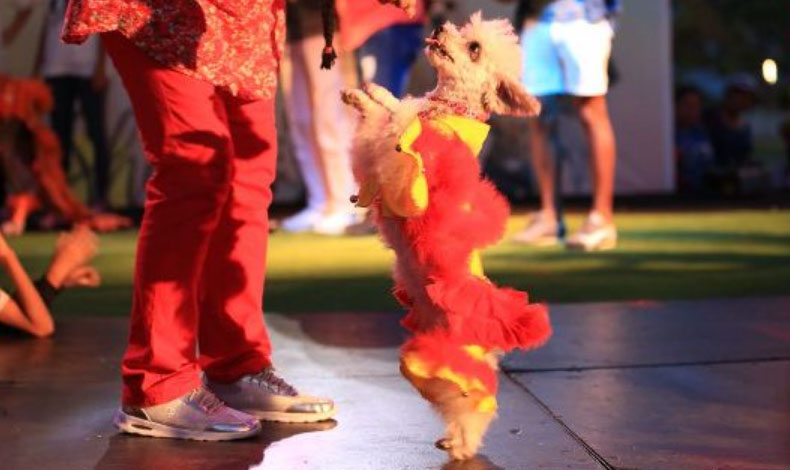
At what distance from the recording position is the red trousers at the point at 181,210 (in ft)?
11.4

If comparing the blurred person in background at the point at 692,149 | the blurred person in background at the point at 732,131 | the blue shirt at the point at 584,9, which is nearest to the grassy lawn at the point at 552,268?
the blue shirt at the point at 584,9

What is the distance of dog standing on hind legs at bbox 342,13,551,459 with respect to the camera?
316 cm

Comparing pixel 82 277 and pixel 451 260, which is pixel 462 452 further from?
pixel 82 277

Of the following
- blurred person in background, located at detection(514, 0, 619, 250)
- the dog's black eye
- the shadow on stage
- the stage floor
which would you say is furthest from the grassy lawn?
the dog's black eye

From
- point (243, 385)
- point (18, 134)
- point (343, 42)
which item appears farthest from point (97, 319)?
point (18, 134)

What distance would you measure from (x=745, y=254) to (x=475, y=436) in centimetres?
440

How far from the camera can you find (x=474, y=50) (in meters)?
3.32

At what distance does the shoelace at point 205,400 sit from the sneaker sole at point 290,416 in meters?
0.16

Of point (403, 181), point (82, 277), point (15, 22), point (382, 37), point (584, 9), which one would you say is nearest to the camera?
point (403, 181)

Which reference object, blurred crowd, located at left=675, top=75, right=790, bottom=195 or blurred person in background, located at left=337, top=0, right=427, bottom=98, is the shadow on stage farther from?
blurred crowd, located at left=675, top=75, right=790, bottom=195

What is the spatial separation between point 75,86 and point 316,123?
2.30m

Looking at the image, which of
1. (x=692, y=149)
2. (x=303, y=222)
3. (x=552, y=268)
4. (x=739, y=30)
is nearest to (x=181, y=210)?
(x=552, y=268)

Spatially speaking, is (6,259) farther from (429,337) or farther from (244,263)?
(429,337)

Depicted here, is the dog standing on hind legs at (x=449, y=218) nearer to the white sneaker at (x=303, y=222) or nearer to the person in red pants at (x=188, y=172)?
the person in red pants at (x=188, y=172)
